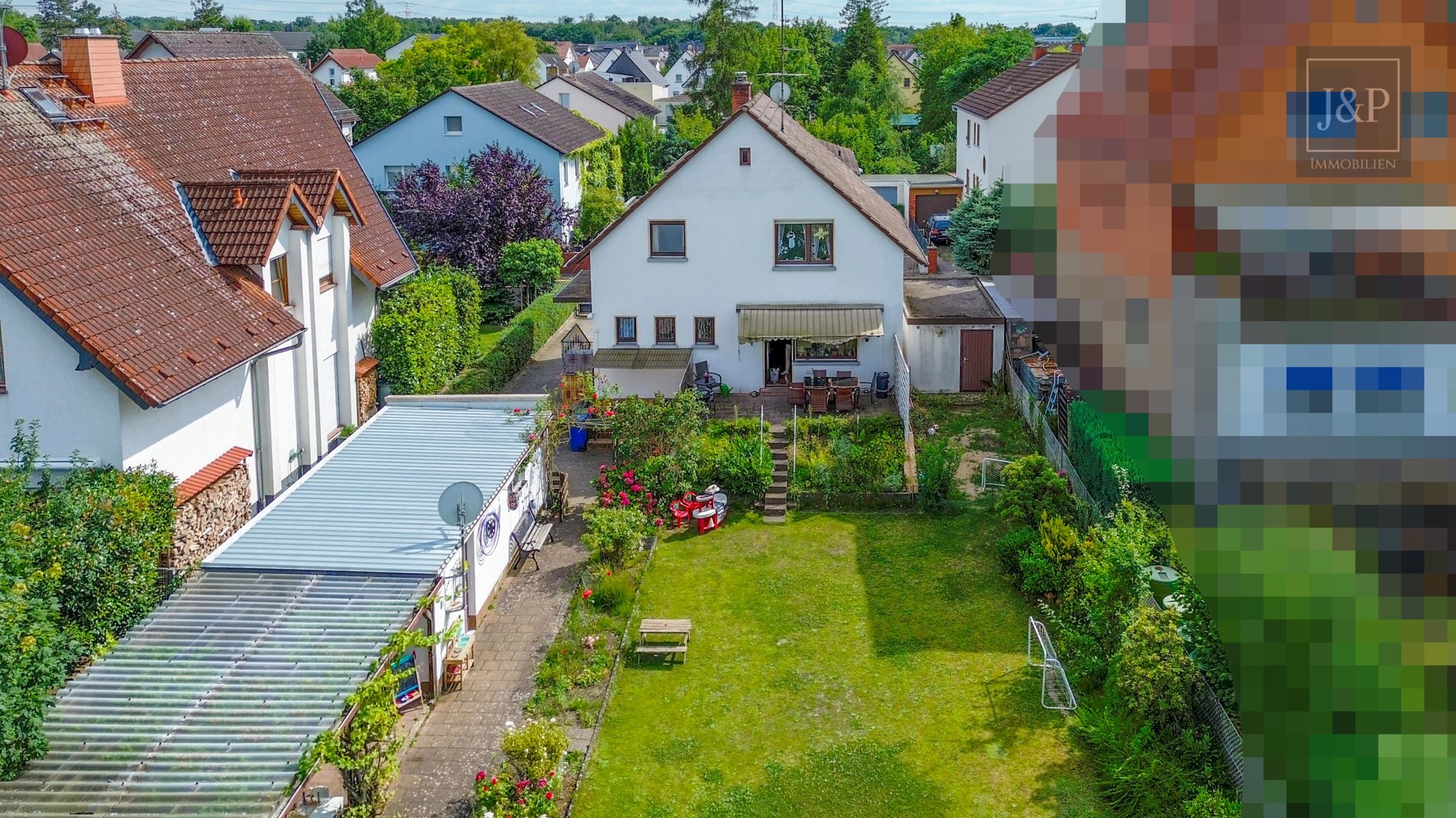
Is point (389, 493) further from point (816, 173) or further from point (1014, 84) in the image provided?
point (1014, 84)

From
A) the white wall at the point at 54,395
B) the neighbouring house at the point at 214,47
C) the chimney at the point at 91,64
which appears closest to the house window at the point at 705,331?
the chimney at the point at 91,64

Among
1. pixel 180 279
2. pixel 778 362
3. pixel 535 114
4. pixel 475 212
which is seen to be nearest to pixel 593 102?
pixel 535 114

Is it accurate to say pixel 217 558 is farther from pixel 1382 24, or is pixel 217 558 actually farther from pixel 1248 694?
pixel 1382 24

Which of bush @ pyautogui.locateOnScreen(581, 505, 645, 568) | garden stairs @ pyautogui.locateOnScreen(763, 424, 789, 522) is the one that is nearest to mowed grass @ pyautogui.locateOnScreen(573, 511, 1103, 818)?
bush @ pyautogui.locateOnScreen(581, 505, 645, 568)

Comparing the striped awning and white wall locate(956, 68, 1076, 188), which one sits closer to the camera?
the striped awning

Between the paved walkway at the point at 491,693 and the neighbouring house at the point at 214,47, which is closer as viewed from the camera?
the paved walkway at the point at 491,693

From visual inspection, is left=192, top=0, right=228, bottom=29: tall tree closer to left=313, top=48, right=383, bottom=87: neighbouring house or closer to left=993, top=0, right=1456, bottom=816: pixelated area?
left=313, top=48, right=383, bottom=87: neighbouring house

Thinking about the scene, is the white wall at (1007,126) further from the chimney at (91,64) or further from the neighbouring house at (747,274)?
the chimney at (91,64)

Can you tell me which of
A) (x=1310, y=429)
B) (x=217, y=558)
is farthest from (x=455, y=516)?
(x=1310, y=429)
